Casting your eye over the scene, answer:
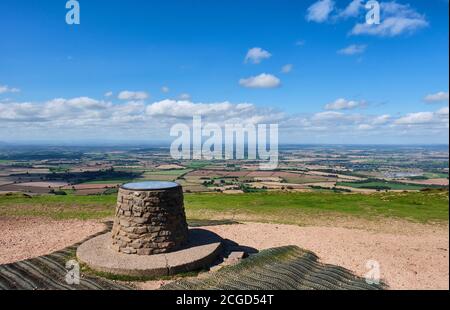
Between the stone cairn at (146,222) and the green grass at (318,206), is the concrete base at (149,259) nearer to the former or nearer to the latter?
the stone cairn at (146,222)

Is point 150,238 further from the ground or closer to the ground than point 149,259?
further from the ground

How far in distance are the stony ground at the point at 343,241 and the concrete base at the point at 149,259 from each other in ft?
1.73

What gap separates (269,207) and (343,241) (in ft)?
23.9

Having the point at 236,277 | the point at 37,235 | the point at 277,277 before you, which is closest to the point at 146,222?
the point at 236,277

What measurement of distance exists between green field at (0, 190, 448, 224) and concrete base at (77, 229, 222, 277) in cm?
701

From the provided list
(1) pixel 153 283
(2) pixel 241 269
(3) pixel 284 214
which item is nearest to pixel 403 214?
(3) pixel 284 214

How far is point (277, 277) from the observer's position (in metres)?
9.52

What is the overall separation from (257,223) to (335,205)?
7.19 m

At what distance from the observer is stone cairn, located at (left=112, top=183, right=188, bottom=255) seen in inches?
406

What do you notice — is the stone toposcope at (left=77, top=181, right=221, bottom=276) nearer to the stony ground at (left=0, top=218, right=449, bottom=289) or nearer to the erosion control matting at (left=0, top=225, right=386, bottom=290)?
the erosion control matting at (left=0, top=225, right=386, bottom=290)

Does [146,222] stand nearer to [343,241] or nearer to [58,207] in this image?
[343,241]

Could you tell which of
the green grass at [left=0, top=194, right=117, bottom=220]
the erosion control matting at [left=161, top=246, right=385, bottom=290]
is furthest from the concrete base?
the green grass at [left=0, top=194, right=117, bottom=220]

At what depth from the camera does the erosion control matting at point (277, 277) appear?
339 inches

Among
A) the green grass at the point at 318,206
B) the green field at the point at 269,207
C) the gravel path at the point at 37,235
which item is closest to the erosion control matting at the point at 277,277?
the gravel path at the point at 37,235
